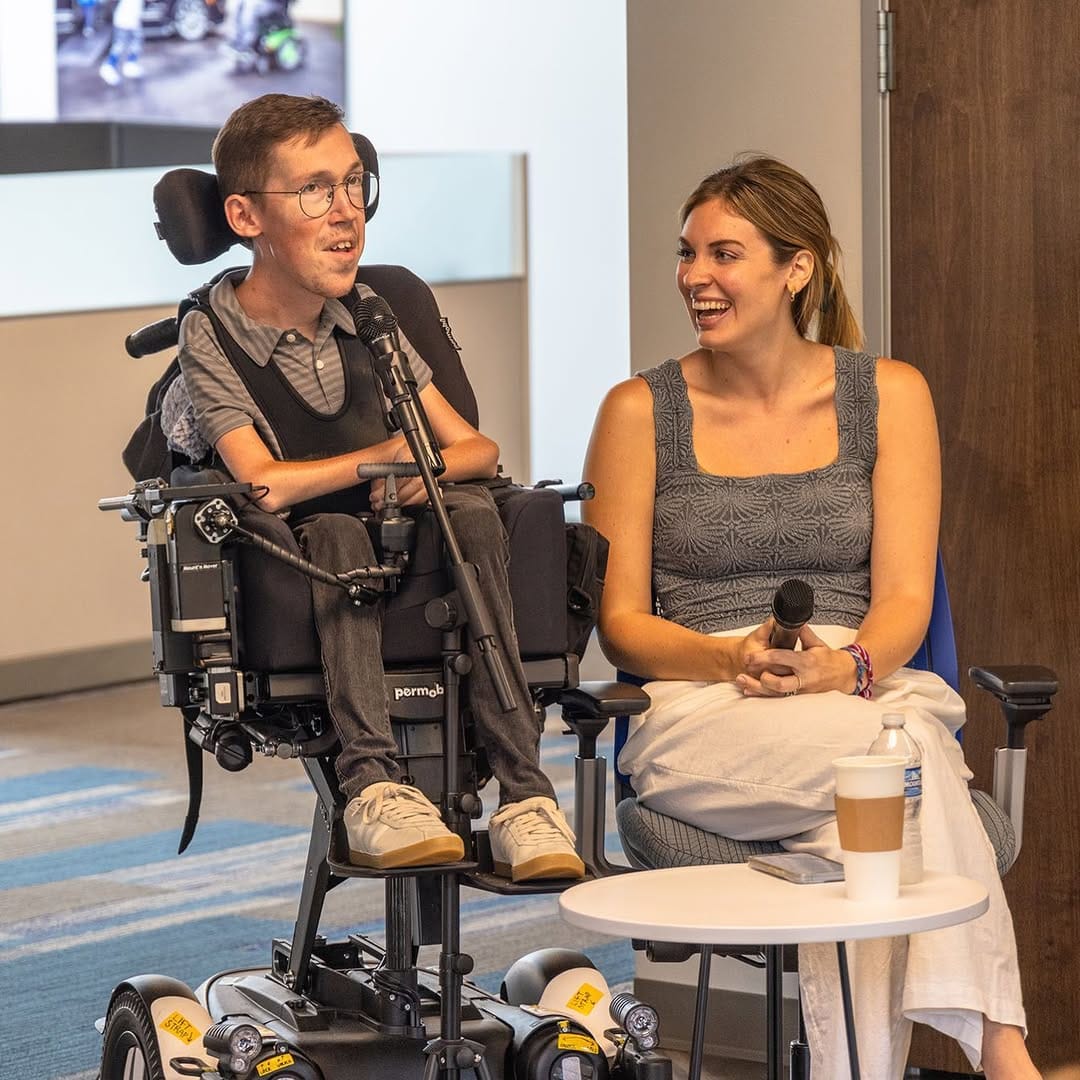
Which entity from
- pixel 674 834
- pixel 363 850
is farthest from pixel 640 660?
pixel 363 850

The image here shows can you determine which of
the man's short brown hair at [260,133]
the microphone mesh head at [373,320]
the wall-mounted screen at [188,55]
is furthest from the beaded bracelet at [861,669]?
the wall-mounted screen at [188,55]

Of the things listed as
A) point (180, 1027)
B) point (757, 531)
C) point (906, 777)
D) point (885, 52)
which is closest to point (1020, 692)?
point (757, 531)

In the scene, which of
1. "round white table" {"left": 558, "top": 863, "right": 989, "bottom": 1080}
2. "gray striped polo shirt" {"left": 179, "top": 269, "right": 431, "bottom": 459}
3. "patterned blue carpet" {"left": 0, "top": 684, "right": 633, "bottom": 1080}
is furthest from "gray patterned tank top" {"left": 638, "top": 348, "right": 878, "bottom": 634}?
"patterned blue carpet" {"left": 0, "top": 684, "right": 633, "bottom": 1080}

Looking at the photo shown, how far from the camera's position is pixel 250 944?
12.2 feet

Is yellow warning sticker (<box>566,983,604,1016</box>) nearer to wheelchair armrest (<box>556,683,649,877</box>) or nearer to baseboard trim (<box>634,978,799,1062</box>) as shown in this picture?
wheelchair armrest (<box>556,683,649,877</box>)

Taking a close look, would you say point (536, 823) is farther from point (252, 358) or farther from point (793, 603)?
point (252, 358)

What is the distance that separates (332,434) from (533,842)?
0.62m

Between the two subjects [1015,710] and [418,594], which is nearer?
[418,594]

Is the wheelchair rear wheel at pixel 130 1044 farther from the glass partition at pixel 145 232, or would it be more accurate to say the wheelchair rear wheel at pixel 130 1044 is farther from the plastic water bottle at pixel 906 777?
the glass partition at pixel 145 232

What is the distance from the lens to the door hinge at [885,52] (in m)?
2.95

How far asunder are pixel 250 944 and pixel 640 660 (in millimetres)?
1456

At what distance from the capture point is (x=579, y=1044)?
2.39 meters

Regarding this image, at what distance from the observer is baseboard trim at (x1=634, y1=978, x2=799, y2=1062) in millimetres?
3066

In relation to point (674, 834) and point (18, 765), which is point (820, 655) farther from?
point (18, 765)
